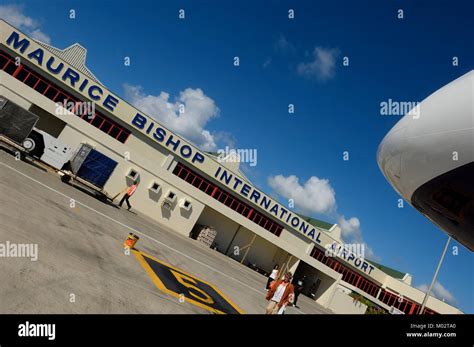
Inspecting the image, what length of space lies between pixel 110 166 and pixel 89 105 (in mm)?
6844

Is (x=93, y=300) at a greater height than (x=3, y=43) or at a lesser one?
lesser

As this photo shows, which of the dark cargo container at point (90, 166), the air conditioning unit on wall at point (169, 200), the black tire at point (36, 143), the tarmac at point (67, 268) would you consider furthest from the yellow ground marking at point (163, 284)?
the air conditioning unit on wall at point (169, 200)

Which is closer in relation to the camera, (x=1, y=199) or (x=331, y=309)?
(x=1, y=199)

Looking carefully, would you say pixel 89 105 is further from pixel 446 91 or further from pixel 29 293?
pixel 446 91

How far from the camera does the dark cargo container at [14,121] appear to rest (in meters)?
19.6

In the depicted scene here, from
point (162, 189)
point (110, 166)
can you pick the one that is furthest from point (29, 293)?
point (162, 189)

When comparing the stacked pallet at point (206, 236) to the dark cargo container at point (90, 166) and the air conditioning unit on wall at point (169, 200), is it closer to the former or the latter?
the air conditioning unit on wall at point (169, 200)

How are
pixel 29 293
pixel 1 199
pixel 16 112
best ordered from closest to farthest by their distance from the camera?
1. pixel 29 293
2. pixel 1 199
3. pixel 16 112

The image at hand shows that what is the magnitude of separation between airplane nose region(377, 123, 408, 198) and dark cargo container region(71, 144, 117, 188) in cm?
1940

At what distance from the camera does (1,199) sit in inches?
370

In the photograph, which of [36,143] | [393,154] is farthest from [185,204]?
[393,154]

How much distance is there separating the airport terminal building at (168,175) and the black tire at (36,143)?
1.75m
